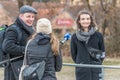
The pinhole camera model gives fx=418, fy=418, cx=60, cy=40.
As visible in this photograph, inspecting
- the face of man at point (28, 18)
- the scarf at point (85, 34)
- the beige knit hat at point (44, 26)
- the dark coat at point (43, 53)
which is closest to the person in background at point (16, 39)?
the face of man at point (28, 18)

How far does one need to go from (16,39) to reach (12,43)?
0.35 ft

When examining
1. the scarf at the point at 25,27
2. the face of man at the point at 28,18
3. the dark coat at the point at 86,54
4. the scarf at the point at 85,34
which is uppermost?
the face of man at the point at 28,18

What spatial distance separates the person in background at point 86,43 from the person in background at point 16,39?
783 millimetres

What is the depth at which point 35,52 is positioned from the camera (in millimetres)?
5637

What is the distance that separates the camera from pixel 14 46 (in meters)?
6.11

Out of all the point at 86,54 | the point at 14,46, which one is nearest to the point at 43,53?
the point at 14,46

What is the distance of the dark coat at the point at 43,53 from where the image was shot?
18.5 feet

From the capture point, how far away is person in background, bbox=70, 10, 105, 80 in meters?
6.55

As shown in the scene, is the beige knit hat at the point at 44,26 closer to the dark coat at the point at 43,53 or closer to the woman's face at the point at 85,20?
the dark coat at the point at 43,53

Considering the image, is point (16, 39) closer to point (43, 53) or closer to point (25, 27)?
point (25, 27)

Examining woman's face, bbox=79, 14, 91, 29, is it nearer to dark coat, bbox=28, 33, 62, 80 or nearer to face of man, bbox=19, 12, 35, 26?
face of man, bbox=19, 12, 35, 26

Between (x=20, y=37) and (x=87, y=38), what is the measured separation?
3.46 feet

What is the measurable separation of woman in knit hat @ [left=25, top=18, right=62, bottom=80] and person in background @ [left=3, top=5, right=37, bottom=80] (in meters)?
0.50

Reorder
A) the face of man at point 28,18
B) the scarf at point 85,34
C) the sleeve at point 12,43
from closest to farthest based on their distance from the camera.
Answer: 1. the sleeve at point 12,43
2. the face of man at point 28,18
3. the scarf at point 85,34
